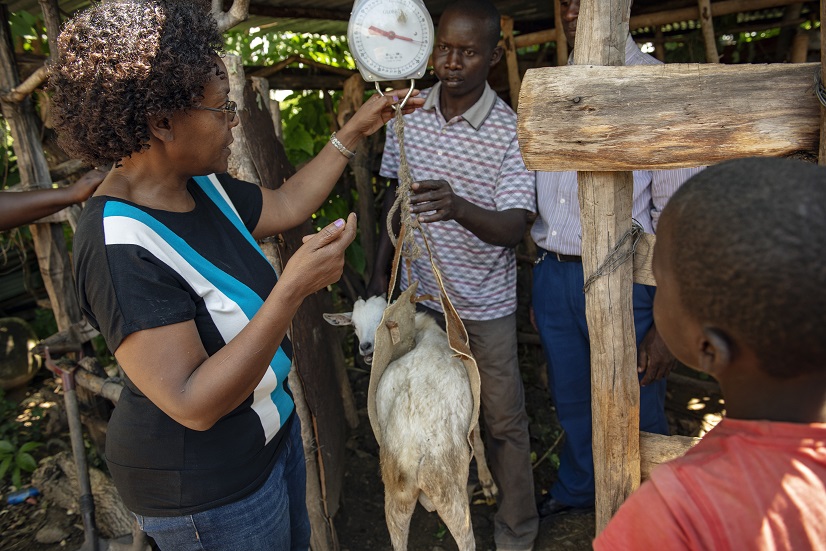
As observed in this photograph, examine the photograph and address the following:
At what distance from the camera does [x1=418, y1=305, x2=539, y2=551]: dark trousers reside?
10.0ft

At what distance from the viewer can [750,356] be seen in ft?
3.41

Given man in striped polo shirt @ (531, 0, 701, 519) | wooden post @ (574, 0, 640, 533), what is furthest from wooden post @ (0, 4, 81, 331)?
wooden post @ (574, 0, 640, 533)

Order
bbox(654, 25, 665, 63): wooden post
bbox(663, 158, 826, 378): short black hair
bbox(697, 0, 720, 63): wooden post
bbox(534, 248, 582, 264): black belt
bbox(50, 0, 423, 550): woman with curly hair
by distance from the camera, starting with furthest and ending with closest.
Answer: bbox(654, 25, 665, 63): wooden post
bbox(697, 0, 720, 63): wooden post
bbox(534, 248, 582, 264): black belt
bbox(50, 0, 423, 550): woman with curly hair
bbox(663, 158, 826, 378): short black hair

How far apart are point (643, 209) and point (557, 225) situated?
0.39 m

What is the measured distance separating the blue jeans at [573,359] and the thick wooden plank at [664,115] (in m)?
1.25

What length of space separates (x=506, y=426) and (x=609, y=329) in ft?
4.34

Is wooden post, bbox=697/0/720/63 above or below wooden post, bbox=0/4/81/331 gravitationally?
above

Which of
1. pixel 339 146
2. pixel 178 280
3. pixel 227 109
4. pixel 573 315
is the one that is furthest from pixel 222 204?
pixel 573 315

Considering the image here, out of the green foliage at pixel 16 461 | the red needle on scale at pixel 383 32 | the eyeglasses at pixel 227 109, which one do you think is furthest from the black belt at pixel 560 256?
the green foliage at pixel 16 461

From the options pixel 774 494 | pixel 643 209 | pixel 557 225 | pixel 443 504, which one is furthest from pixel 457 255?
pixel 774 494

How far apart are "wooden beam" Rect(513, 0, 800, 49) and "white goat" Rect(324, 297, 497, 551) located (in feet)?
8.39

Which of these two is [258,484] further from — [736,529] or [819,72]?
[819,72]

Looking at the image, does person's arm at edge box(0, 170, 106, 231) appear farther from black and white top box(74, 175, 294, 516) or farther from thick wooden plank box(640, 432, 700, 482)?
thick wooden plank box(640, 432, 700, 482)

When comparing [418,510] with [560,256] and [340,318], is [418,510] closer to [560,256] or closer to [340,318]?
[340,318]
